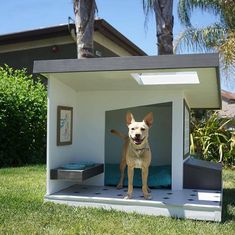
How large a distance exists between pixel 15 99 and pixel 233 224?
8024mm

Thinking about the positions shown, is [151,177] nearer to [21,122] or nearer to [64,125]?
[64,125]

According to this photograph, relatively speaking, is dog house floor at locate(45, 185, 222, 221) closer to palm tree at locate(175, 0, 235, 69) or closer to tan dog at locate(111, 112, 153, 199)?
tan dog at locate(111, 112, 153, 199)

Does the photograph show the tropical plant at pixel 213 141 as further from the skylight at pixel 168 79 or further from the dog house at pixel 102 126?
the skylight at pixel 168 79

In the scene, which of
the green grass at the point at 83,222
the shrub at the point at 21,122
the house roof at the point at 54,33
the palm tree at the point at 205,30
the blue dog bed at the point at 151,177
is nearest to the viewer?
the green grass at the point at 83,222

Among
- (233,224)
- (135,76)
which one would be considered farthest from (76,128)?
(233,224)

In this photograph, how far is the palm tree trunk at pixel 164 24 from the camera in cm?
1042

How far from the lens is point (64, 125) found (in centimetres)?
734

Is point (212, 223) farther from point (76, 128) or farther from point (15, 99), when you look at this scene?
point (15, 99)

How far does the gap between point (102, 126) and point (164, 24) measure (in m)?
3.86

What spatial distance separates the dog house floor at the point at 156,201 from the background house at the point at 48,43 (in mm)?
8424

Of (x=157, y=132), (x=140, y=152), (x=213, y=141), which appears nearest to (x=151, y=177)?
(x=140, y=152)

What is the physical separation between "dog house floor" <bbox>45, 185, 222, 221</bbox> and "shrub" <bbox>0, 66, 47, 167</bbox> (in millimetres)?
5333

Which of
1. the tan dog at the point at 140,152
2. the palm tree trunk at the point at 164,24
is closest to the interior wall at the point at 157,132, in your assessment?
the palm tree trunk at the point at 164,24

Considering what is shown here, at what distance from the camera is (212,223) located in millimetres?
5855
